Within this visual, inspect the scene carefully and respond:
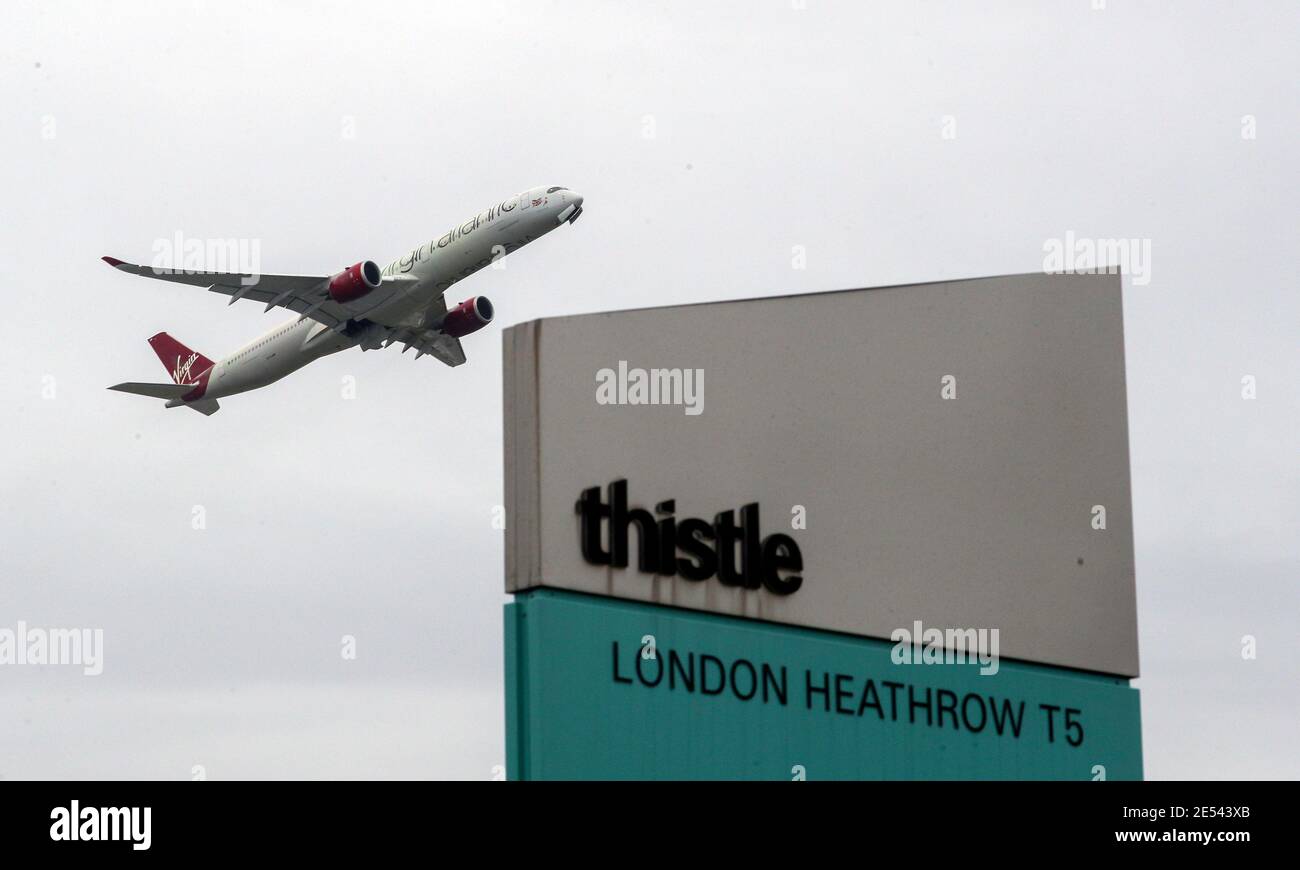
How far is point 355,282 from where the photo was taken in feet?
171

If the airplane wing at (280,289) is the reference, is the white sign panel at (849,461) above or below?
below

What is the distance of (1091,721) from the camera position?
22.9 metres

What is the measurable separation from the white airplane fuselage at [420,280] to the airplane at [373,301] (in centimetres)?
3

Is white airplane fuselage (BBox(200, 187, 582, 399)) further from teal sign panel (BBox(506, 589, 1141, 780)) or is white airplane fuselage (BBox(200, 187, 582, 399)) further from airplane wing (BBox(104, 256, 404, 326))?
teal sign panel (BBox(506, 589, 1141, 780))

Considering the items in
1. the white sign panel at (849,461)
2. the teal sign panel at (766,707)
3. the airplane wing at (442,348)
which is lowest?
the teal sign panel at (766,707)

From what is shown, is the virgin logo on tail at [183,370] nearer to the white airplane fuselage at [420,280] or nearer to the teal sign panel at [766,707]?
the white airplane fuselage at [420,280]

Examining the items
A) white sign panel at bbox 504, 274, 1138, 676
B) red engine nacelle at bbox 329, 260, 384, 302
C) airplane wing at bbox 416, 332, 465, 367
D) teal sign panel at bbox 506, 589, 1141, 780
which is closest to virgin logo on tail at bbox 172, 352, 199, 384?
airplane wing at bbox 416, 332, 465, 367

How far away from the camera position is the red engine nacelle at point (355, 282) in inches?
2050

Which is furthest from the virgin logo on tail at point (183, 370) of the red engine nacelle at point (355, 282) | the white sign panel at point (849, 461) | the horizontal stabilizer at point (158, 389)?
the white sign panel at point (849, 461)

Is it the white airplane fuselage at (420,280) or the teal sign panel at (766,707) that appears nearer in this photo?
the teal sign panel at (766,707)

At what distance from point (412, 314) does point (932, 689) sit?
36.9 meters

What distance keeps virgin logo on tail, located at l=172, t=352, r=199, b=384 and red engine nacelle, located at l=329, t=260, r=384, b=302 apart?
16.8 m
